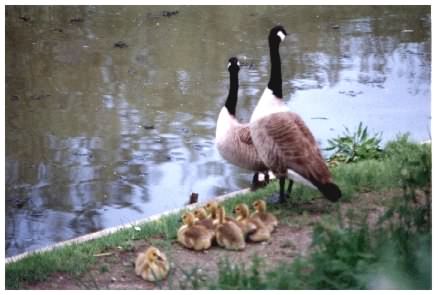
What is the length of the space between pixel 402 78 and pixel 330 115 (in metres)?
2.12

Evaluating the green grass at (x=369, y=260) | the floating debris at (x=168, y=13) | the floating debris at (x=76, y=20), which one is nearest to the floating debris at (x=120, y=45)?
the floating debris at (x=76, y=20)

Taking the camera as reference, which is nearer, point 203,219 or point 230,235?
point 230,235

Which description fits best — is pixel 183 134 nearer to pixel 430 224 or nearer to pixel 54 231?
pixel 54 231

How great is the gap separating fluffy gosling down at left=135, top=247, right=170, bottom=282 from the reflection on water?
1.88 metres

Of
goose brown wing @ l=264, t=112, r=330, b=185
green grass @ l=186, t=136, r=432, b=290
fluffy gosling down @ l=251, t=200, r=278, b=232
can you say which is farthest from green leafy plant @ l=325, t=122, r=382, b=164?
green grass @ l=186, t=136, r=432, b=290

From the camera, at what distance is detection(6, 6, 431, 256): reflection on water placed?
24.9 ft

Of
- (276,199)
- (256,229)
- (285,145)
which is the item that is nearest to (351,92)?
(276,199)

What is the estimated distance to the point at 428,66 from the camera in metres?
11.5

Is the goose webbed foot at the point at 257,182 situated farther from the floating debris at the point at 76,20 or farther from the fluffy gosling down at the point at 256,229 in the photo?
the floating debris at the point at 76,20

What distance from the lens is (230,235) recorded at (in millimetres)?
5305

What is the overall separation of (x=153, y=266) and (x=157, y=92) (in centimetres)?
599

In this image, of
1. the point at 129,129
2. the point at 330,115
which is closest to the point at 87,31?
the point at 129,129

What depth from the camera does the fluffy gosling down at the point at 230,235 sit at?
208 inches

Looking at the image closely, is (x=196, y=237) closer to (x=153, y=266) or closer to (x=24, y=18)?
(x=153, y=266)
